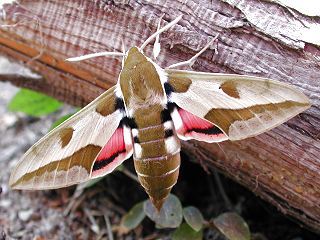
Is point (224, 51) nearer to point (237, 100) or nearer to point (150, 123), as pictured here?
point (237, 100)

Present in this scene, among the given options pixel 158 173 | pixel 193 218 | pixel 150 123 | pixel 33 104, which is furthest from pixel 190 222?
pixel 33 104

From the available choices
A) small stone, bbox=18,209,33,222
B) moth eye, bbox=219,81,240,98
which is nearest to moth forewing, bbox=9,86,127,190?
moth eye, bbox=219,81,240,98

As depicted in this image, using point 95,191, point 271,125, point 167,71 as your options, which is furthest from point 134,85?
point 95,191

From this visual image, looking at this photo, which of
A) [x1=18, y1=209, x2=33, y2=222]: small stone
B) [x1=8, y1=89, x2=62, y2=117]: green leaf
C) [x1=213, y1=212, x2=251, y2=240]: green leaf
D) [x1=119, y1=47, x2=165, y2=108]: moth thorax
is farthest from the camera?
[x1=8, y1=89, x2=62, y2=117]: green leaf

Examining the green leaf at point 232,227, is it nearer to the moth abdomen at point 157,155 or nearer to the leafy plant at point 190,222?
the leafy plant at point 190,222

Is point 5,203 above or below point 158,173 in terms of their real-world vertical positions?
below

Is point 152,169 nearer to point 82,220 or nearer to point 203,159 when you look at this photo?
point 203,159

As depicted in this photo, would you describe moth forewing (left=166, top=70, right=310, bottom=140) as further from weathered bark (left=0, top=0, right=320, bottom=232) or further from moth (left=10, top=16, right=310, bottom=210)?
weathered bark (left=0, top=0, right=320, bottom=232)

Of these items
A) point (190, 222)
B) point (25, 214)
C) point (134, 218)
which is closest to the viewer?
point (190, 222)
